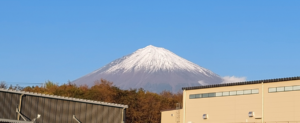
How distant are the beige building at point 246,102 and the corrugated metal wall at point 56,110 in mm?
23298

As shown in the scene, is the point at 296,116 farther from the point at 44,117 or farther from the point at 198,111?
the point at 44,117

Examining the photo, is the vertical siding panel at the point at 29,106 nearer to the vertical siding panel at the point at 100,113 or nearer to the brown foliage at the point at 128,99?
the vertical siding panel at the point at 100,113

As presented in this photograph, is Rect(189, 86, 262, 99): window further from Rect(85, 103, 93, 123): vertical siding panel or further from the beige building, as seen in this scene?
Rect(85, 103, 93, 123): vertical siding panel

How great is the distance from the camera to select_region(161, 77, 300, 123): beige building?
62656 mm

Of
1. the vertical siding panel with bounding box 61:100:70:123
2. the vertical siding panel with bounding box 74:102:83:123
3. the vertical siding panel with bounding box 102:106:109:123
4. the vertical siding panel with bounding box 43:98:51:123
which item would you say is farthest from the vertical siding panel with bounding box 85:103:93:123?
the vertical siding panel with bounding box 43:98:51:123

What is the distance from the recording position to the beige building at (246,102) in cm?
6266

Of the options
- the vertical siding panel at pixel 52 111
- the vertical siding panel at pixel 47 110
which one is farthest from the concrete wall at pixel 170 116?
the vertical siding panel at pixel 47 110

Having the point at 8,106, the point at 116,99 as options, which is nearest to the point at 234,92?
the point at 8,106

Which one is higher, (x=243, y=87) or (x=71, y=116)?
(x=243, y=87)

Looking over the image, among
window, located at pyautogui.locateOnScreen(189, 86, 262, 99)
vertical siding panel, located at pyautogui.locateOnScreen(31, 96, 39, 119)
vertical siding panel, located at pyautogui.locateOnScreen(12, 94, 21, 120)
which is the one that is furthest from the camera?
window, located at pyautogui.locateOnScreen(189, 86, 262, 99)

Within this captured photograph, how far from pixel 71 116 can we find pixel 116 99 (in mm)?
72330

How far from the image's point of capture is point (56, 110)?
44094mm

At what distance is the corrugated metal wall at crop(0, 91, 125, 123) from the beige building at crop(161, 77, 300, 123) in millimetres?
23298

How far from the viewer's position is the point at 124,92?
120812 millimetres
